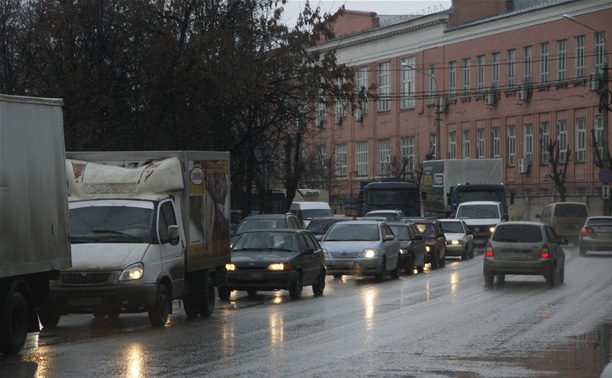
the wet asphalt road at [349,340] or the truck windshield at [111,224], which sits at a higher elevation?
the truck windshield at [111,224]

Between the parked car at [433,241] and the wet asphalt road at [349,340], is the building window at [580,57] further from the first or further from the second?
the wet asphalt road at [349,340]

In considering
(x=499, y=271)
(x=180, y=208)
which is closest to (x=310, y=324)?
(x=180, y=208)

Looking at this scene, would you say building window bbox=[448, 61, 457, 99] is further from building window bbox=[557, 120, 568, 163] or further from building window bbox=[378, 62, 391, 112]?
building window bbox=[557, 120, 568, 163]

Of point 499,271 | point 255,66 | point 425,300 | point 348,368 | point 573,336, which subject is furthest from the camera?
point 255,66

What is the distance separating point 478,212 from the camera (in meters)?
56.6

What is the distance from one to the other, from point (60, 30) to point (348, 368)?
2003cm

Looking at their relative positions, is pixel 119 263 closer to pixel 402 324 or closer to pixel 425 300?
pixel 402 324

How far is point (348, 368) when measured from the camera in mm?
13617

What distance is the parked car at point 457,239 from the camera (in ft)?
156

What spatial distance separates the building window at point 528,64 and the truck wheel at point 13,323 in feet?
216

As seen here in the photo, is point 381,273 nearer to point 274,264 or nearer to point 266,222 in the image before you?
point 266,222

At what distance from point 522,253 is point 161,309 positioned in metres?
13.7

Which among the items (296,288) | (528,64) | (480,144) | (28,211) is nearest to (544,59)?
(528,64)

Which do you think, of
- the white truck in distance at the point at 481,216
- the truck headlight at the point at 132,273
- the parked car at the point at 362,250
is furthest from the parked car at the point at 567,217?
the truck headlight at the point at 132,273
